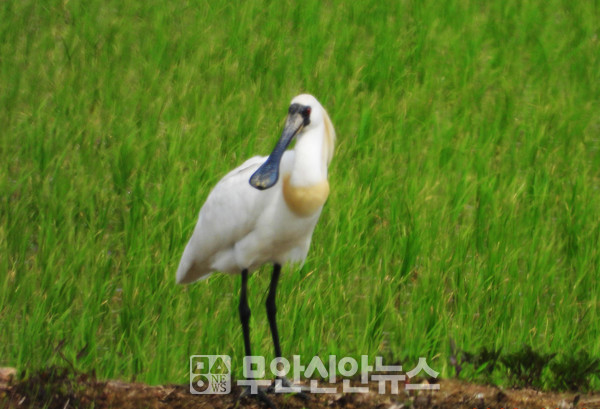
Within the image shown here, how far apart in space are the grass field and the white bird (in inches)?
15.3

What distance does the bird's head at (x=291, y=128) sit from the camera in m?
3.18

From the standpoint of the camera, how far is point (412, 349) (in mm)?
4102

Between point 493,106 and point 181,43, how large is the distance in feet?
8.02

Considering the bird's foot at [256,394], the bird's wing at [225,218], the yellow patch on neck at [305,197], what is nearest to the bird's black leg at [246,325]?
the bird's foot at [256,394]

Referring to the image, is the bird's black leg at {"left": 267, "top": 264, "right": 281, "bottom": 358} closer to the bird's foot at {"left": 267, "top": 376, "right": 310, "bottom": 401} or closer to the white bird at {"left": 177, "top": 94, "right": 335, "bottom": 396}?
the white bird at {"left": 177, "top": 94, "right": 335, "bottom": 396}

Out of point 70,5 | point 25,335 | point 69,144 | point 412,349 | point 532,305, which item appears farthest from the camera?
point 70,5

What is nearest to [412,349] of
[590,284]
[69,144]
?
[590,284]

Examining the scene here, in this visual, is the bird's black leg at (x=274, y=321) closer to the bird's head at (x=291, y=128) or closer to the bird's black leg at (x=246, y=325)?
the bird's black leg at (x=246, y=325)

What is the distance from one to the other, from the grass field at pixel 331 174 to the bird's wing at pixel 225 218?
0.39 m

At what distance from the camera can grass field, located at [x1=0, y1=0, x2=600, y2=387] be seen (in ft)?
13.8

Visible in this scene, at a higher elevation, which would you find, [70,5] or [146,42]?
[70,5]

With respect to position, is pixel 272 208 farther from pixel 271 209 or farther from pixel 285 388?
pixel 285 388

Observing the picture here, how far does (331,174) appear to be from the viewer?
18.1 ft

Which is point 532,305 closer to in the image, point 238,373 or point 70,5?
point 238,373
